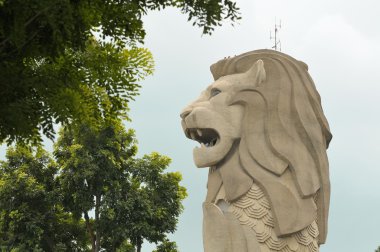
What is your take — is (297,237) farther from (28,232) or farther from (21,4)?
(28,232)

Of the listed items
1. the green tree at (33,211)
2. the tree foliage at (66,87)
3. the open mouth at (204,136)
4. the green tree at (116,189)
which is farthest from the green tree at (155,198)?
the tree foliage at (66,87)

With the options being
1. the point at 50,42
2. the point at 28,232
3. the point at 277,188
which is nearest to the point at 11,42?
the point at 50,42

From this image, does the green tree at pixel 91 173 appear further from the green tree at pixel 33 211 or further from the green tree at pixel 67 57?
the green tree at pixel 67 57

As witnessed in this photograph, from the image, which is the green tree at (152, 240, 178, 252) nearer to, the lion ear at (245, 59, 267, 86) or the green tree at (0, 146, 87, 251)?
the green tree at (0, 146, 87, 251)

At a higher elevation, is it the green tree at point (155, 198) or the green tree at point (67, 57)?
the green tree at point (155, 198)

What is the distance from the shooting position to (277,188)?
12875 mm

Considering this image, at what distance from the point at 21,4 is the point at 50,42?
0.42 m

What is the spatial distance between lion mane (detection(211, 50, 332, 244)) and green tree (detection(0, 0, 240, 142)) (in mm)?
6663

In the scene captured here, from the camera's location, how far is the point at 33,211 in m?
22.3

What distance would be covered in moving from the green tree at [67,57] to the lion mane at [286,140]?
262 inches

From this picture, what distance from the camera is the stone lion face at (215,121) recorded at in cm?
1321

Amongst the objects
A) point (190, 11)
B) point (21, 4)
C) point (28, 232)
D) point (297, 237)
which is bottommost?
point (21, 4)

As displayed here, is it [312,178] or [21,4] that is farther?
[312,178]

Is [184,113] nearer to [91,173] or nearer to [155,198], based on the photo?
[91,173]
